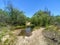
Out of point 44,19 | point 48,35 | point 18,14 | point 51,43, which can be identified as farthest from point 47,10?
point 51,43

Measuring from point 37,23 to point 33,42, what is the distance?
12617 millimetres

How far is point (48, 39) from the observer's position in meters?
8.89

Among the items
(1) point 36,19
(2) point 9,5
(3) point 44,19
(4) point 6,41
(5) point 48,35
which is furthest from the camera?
(2) point 9,5

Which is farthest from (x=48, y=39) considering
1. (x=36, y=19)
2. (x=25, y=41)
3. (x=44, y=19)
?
(x=36, y=19)

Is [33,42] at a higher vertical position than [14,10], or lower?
lower

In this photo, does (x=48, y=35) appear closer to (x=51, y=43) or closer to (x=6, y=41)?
(x=51, y=43)

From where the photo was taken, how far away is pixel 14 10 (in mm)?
24766

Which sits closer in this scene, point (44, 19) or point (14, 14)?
point (44, 19)

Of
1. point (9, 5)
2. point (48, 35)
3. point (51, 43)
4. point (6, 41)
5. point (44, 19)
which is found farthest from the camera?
point (9, 5)

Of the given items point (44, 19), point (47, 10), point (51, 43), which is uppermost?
point (47, 10)

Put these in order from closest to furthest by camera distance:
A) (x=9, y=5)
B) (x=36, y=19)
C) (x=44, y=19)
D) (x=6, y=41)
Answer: (x=6, y=41) < (x=44, y=19) < (x=36, y=19) < (x=9, y=5)

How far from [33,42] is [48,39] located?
42.2 inches

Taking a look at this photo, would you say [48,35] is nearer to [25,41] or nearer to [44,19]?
[25,41]

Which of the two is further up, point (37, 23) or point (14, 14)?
point (14, 14)
